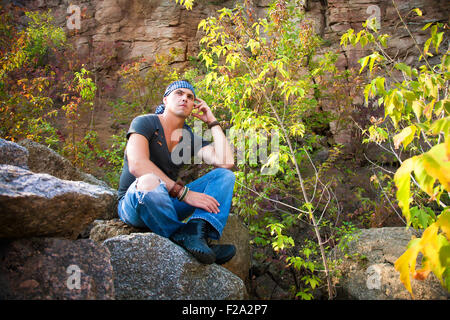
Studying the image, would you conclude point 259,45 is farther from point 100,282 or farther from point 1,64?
point 1,64

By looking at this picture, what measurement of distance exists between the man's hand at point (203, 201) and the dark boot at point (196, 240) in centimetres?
10

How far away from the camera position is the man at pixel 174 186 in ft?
6.53

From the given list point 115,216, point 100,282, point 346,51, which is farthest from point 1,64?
point 346,51

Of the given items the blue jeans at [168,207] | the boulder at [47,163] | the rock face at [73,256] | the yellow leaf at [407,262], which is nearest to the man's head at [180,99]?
the blue jeans at [168,207]

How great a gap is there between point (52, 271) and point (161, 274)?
24.8 inches

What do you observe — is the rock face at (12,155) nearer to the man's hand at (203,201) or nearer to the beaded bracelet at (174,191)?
the beaded bracelet at (174,191)

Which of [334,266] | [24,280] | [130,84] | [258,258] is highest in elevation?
[130,84]

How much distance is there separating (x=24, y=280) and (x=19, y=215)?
0.28 m

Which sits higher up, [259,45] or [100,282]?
[259,45]

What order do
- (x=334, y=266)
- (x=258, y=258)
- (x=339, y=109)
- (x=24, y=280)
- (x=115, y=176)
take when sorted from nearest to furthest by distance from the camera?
(x=24, y=280) < (x=334, y=266) < (x=258, y=258) < (x=115, y=176) < (x=339, y=109)

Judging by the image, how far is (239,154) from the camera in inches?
133

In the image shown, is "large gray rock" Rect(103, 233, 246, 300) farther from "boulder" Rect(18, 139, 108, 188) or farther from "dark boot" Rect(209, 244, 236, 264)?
"boulder" Rect(18, 139, 108, 188)

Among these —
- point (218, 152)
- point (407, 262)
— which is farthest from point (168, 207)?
point (407, 262)

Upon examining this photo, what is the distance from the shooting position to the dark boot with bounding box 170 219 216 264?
1904mm
